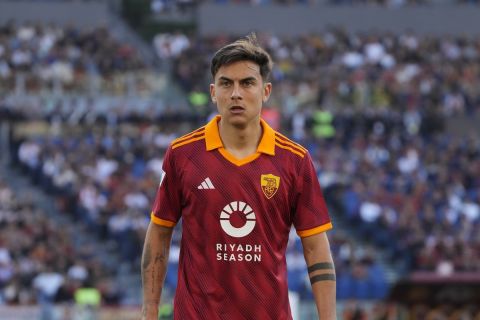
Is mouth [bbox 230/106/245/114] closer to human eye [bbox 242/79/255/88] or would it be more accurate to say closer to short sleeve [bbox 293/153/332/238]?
human eye [bbox 242/79/255/88]

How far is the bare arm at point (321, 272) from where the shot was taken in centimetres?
569

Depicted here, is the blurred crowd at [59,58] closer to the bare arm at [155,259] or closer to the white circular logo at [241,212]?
the bare arm at [155,259]

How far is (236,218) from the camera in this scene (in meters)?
5.66

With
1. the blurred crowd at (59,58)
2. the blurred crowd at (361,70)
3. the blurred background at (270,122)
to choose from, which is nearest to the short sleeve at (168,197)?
the blurred background at (270,122)

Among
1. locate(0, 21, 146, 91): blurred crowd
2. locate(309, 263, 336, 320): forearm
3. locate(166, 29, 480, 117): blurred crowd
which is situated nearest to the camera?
locate(309, 263, 336, 320): forearm

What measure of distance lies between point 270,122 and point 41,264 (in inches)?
289

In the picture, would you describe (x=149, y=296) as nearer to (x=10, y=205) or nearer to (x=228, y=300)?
(x=228, y=300)

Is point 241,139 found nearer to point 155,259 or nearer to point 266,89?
Result: point 266,89

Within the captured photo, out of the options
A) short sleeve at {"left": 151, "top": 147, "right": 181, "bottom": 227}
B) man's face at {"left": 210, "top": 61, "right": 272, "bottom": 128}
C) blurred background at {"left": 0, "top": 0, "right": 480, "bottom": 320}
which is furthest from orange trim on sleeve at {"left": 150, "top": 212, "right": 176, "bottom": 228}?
blurred background at {"left": 0, "top": 0, "right": 480, "bottom": 320}

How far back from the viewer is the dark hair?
18.4 feet

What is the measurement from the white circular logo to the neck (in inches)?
9.4

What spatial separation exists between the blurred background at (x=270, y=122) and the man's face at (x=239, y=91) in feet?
43.4

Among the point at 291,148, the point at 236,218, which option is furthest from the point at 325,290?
the point at 291,148

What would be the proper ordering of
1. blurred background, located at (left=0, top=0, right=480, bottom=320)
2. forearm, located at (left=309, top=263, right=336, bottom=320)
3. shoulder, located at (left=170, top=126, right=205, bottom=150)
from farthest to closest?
blurred background, located at (left=0, top=0, right=480, bottom=320) < shoulder, located at (left=170, top=126, right=205, bottom=150) < forearm, located at (left=309, top=263, right=336, bottom=320)
